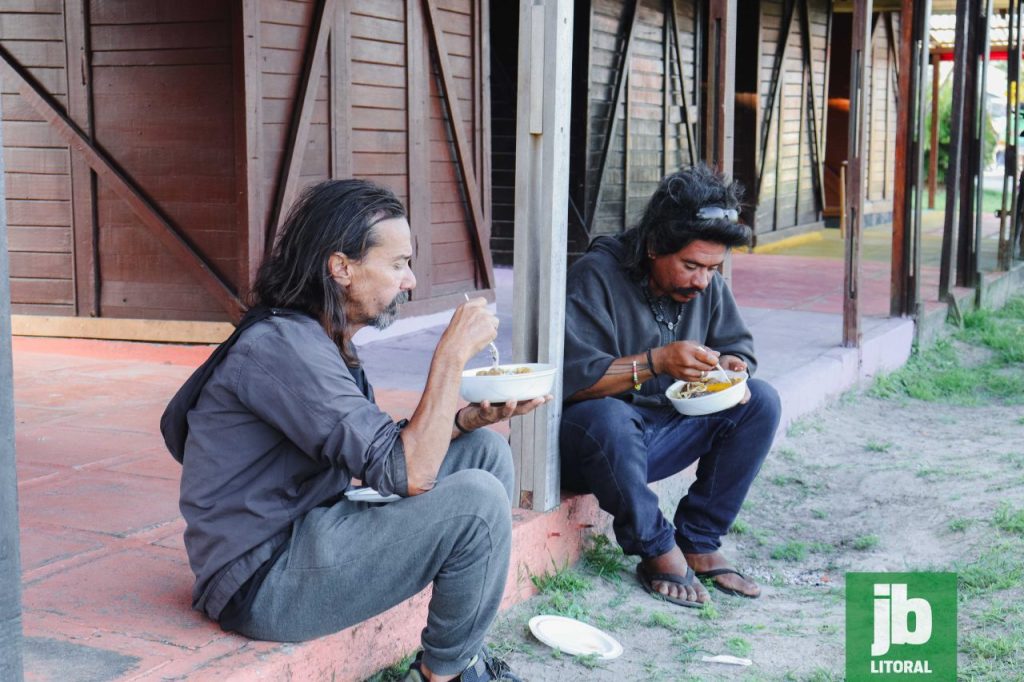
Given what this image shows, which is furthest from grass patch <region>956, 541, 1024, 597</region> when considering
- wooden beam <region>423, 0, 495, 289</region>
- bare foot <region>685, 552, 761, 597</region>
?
wooden beam <region>423, 0, 495, 289</region>

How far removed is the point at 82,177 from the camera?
6.58 metres

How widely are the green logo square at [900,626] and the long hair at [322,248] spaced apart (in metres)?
1.81

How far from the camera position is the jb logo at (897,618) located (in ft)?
11.5

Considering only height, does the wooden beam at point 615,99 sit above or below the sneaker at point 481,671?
above

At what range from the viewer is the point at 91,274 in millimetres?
6676

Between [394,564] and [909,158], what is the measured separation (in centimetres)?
667

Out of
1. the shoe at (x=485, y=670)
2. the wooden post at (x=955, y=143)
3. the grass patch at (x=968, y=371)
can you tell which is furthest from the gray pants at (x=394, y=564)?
the wooden post at (x=955, y=143)

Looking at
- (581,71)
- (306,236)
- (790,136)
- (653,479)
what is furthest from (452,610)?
(790,136)

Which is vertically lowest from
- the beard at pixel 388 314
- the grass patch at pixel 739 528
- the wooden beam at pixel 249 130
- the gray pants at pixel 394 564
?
the grass patch at pixel 739 528

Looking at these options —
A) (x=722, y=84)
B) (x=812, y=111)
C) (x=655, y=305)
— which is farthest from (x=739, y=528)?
(x=812, y=111)

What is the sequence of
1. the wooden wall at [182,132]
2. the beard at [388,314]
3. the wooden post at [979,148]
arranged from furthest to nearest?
the wooden post at [979,148] < the wooden wall at [182,132] < the beard at [388,314]

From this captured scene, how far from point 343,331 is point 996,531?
2.87m

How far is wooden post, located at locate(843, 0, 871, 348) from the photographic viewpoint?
23.2ft

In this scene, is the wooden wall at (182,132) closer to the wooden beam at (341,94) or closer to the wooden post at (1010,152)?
the wooden beam at (341,94)
